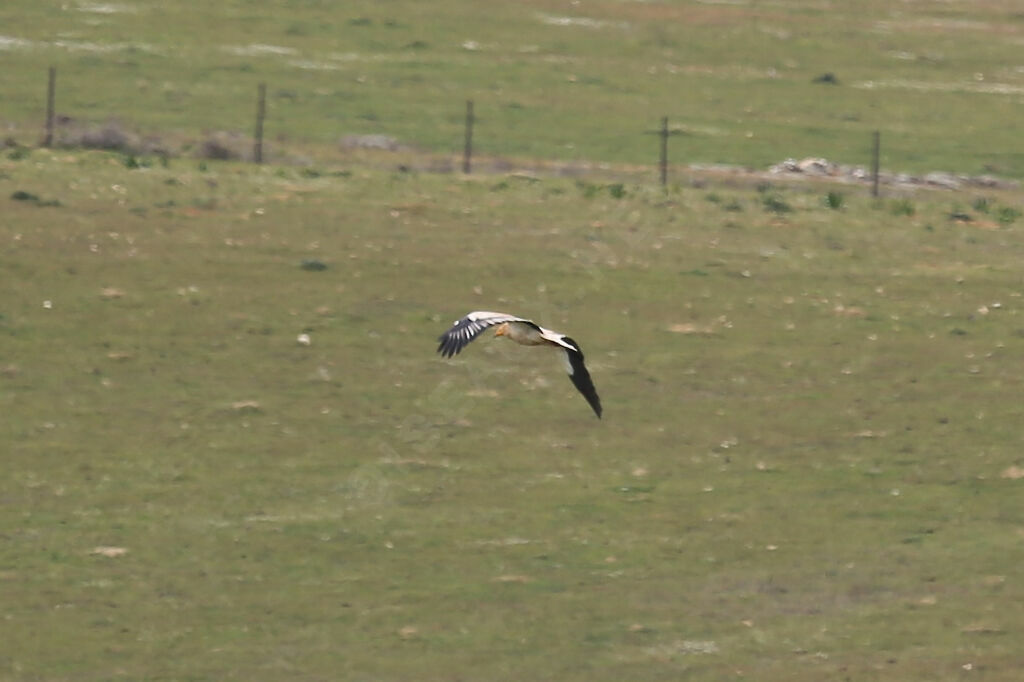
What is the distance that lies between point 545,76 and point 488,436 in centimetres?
3118

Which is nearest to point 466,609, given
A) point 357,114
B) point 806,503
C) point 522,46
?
point 806,503

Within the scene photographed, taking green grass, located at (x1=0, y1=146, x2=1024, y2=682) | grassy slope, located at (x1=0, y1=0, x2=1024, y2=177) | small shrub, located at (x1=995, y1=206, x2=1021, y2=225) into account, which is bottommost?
green grass, located at (x1=0, y1=146, x2=1024, y2=682)

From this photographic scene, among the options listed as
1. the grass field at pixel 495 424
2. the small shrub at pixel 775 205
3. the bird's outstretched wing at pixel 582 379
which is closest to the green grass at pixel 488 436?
the grass field at pixel 495 424

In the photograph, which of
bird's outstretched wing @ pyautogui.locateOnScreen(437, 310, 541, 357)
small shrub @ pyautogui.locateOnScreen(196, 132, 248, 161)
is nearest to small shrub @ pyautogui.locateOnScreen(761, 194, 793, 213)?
small shrub @ pyautogui.locateOnScreen(196, 132, 248, 161)

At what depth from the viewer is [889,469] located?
79.8 feet

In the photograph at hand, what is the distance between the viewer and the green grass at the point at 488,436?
19.3 meters

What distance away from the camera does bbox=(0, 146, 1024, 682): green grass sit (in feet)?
63.4

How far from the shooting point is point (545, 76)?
178 ft

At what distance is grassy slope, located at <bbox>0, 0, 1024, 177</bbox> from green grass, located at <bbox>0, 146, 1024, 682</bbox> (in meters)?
9.99

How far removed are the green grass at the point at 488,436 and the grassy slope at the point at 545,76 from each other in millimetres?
9991

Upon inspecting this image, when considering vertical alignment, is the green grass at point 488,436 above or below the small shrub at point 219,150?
below

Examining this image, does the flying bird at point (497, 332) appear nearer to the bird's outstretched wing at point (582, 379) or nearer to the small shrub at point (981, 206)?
the bird's outstretched wing at point (582, 379)

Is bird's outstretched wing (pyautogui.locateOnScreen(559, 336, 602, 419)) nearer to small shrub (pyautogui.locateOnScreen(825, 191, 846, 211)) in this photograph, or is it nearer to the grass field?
the grass field

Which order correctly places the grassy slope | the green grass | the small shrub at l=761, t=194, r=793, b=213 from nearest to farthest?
1. the green grass
2. the small shrub at l=761, t=194, r=793, b=213
3. the grassy slope
